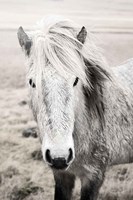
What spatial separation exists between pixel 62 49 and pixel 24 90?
4.90 metres

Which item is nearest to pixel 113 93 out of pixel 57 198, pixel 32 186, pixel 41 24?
pixel 41 24

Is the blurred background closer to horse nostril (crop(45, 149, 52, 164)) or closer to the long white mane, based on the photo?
the long white mane

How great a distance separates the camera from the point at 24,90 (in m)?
6.74

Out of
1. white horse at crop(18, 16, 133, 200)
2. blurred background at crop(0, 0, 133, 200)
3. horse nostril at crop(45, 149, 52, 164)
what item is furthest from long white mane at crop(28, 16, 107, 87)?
blurred background at crop(0, 0, 133, 200)

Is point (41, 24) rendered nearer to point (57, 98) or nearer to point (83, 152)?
point (57, 98)

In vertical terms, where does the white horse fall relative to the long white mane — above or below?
below

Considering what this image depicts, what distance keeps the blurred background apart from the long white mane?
3.82 feet

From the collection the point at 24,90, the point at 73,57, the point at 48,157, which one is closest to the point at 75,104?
the point at 73,57

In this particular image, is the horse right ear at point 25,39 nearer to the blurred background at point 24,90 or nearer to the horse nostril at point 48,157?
the horse nostril at point 48,157

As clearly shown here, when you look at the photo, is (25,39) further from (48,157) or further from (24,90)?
(24,90)

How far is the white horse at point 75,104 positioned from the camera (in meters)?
1.70

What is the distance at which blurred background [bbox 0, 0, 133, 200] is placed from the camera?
128 inches

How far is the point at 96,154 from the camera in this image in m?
2.34

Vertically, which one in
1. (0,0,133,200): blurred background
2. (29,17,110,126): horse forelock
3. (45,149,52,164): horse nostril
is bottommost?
(0,0,133,200): blurred background
